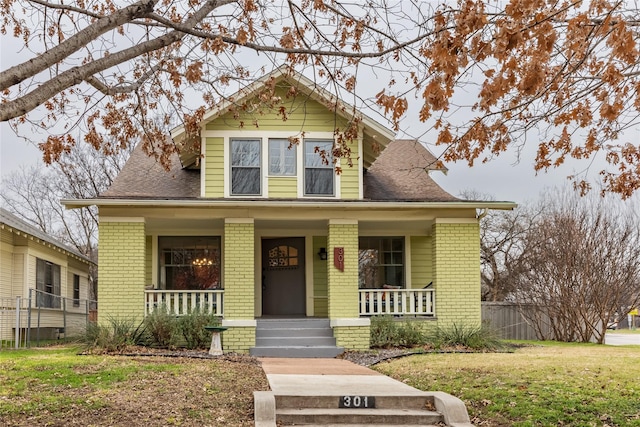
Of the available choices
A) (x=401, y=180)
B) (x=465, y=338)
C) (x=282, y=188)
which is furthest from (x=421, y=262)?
(x=282, y=188)

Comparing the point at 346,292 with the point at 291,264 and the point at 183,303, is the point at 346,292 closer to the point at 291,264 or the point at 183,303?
the point at 291,264

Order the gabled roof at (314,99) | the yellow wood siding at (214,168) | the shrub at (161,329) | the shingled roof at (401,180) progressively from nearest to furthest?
the shrub at (161,329) < the gabled roof at (314,99) < the yellow wood siding at (214,168) < the shingled roof at (401,180)

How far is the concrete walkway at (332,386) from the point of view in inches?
310

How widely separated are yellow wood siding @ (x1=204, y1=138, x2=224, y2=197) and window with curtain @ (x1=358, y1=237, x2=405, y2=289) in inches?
183

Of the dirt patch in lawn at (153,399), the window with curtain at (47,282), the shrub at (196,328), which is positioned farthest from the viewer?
the window with curtain at (47,282)

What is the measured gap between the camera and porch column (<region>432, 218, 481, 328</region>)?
1653 centimetres

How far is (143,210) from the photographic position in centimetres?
1582

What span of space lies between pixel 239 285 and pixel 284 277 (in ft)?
9.76

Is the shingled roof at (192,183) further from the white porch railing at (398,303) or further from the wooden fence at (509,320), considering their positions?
the wooden fence at (509,320)

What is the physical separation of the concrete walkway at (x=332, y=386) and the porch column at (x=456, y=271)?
4.18m

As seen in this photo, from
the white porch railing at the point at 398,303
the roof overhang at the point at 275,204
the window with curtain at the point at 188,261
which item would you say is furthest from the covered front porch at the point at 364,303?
the roof overhang at the point at 275,204

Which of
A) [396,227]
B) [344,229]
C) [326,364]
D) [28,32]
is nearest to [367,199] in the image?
[344,229]

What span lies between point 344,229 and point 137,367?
689 cm

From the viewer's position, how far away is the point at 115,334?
14789 millimetres
